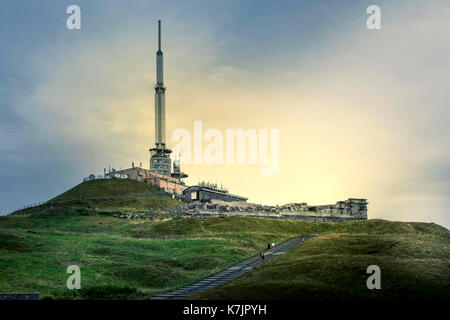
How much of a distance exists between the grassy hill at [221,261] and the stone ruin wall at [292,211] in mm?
17182

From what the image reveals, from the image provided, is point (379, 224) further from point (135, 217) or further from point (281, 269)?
point (281, 269)

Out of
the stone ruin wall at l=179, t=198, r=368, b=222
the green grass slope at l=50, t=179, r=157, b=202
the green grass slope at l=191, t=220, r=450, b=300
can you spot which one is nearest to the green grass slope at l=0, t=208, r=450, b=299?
the green grass slope at l=191, t=220, r=450, b=300

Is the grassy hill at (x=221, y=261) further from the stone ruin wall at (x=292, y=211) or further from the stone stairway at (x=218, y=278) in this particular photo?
the stone ruin wall at (x=292, y=211)

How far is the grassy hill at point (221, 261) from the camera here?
34250 millimetres

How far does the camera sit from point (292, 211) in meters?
136

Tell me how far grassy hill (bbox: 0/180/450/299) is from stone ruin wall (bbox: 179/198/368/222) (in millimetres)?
17182

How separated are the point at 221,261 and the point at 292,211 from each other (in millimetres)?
80443

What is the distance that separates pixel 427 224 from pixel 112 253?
86688 millimetres

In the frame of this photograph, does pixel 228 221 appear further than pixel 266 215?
No

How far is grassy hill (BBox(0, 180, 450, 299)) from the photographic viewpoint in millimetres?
34250
